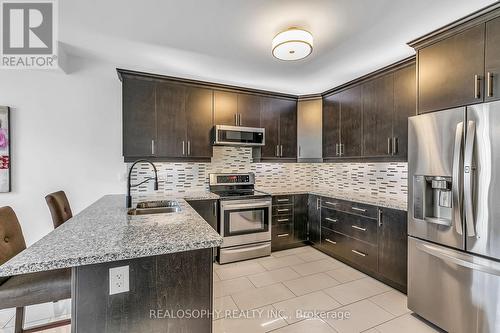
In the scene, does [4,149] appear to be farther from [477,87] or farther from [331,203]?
[477,87]

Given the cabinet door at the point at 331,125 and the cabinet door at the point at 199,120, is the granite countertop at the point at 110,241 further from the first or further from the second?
the cabinet door at the point at 331,125

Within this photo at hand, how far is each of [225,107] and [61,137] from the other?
209cm

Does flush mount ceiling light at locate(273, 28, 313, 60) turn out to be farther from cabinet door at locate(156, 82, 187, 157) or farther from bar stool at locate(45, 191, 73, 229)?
bar stool at locate(45, 191, 73, 229)

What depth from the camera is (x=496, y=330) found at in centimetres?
155

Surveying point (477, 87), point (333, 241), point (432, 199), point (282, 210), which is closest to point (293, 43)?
point (477, 87)

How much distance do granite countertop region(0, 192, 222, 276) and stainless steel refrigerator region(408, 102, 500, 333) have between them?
181cm

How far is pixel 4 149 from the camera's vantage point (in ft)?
8.39

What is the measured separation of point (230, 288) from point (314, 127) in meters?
2.72

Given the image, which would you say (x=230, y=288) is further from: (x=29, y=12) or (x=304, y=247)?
(x=29, y=12)

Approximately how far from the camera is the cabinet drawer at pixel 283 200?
3607mm

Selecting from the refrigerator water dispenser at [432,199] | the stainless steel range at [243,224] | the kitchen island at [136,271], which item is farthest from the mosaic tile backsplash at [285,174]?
the kitchen island at [136,271]

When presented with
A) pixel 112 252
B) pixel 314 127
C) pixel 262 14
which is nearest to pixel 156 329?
pixel 112 252

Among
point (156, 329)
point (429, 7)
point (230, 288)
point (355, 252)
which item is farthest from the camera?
point (355, 252)

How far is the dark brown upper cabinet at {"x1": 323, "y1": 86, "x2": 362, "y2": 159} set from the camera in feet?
10.6
